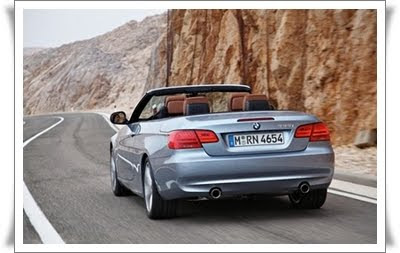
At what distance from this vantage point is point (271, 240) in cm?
761

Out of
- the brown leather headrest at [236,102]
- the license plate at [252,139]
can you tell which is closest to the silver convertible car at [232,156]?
the license plate at [252,139]

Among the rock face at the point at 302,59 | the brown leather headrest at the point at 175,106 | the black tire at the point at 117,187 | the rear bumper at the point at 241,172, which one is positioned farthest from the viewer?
the rock face at the point at 302,59

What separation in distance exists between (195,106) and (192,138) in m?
0.68

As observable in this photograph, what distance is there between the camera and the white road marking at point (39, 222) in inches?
307

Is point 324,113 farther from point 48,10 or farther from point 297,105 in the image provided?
point 48,10

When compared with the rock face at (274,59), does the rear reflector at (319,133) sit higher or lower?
lower

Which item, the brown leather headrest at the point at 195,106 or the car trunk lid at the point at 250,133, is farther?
the brown leather headrest at the point at 195,106

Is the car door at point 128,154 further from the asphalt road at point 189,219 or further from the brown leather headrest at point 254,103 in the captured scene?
the brown leather headrest at point 254,103

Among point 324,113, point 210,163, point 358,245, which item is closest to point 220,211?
point 210,163

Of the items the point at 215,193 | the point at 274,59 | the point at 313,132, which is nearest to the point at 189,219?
the point at 215,193

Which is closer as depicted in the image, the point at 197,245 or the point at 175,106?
the point at 197,245

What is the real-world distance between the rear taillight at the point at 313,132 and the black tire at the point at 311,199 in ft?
1.96

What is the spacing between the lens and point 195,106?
866 cm

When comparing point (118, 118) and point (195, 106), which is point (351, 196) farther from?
point (118, 118)
